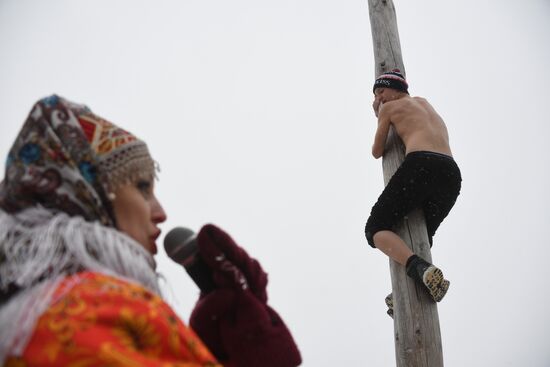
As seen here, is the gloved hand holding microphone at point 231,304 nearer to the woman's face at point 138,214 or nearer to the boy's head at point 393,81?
the woman's face at point 138,214

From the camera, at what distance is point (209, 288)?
4.40ft

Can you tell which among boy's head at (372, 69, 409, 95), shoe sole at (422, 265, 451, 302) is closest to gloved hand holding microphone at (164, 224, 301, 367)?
shoe sole at (422, 265, 451, 302)

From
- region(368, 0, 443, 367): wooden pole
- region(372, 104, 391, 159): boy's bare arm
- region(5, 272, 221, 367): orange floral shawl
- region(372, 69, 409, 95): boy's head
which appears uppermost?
region(372, 69, 409, 95): boy's head

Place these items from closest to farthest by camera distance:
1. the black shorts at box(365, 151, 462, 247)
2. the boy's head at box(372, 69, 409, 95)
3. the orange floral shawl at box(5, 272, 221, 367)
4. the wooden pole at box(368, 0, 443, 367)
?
the orange floral shawl at box(5, 272, 221, 367), the wooden pole at box(368, 0, 443, 367), the black shorts at box(365, 151, 462, 247), the boy's head at box(372, 69, 409, 95)


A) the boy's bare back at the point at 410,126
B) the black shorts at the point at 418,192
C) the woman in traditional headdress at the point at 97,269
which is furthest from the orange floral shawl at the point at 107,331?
the boy's bare back at the point at 410,126

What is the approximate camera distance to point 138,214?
1327 millimetres

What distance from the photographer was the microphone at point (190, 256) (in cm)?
133

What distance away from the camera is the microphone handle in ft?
4.37

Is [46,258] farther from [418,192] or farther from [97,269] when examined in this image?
[418,192]

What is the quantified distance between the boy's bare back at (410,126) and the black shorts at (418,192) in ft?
0.39

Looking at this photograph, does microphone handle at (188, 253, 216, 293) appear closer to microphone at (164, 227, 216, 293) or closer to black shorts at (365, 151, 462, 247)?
microphone at (164, 227, 216, 293)

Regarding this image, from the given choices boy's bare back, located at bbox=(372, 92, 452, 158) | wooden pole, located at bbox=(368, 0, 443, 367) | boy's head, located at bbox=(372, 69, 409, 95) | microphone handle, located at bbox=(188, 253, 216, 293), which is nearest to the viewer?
microphone handle, located at bbox=(188, 253, 216, 293)

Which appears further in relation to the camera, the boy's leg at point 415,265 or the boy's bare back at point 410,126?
the boy's bare back at point 410,126

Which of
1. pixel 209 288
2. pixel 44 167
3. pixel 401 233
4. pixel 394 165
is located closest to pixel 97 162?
pixel 44 167
